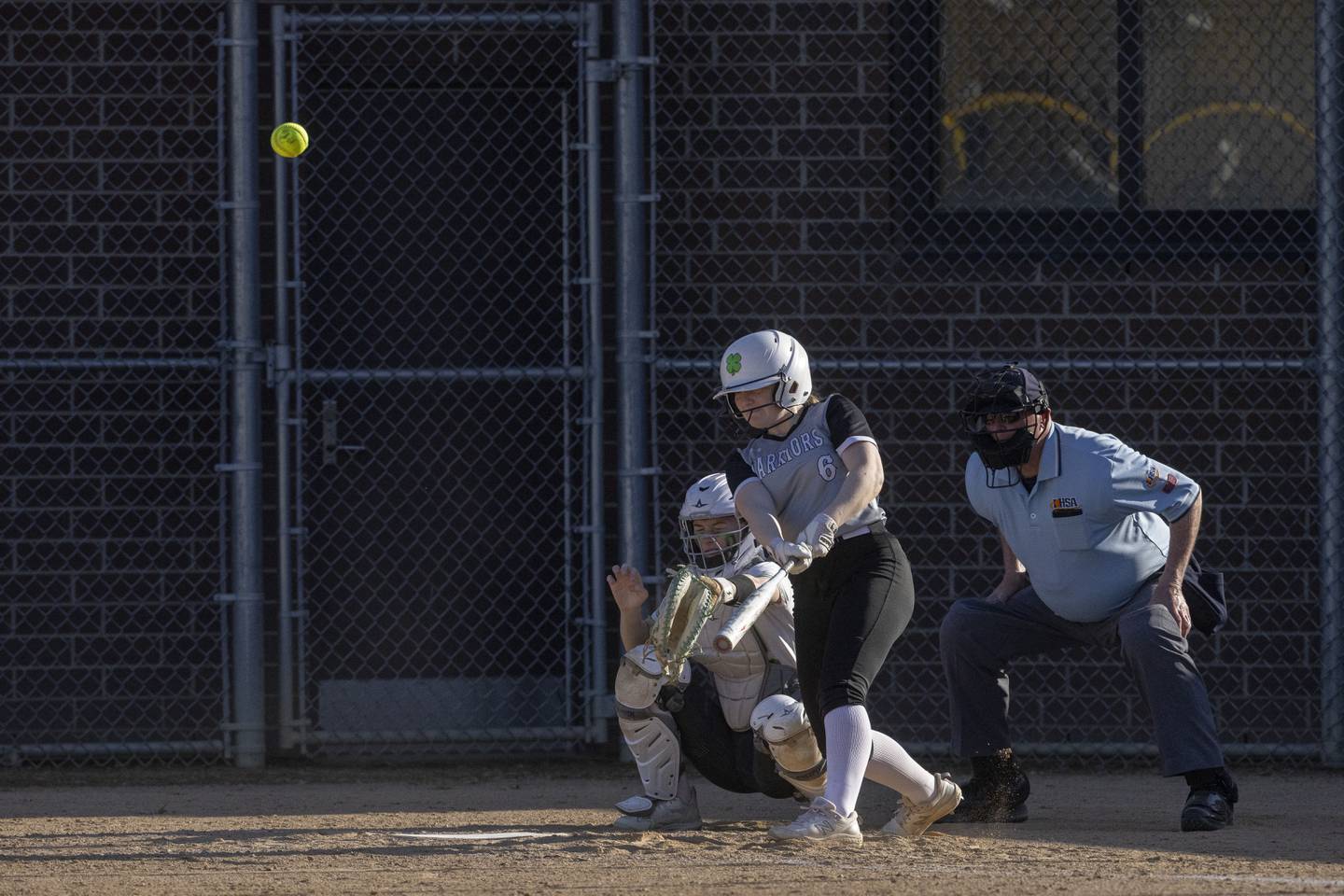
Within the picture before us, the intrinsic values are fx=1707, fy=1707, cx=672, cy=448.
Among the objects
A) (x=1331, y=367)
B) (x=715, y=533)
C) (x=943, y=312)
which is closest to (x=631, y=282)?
(x=943, y=312)

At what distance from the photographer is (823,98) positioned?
7.43 meters

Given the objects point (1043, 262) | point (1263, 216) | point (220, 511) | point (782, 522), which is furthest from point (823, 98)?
point (220, 511)

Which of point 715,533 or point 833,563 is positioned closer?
point 833,563

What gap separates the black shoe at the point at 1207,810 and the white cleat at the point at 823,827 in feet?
4.02

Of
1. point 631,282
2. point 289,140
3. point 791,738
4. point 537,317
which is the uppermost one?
point 289,140

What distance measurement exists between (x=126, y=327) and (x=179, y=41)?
126 centimetres

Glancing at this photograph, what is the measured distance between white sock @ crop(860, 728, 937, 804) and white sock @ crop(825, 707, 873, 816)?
47mm

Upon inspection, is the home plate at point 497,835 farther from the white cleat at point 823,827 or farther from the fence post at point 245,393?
the fence post at point 245,393

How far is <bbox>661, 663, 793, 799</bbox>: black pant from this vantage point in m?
5.71

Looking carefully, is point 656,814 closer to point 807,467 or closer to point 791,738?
point 791,738

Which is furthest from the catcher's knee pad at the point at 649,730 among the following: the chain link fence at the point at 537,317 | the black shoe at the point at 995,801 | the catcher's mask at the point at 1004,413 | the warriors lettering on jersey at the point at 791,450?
the chain link fence at the point at 537,317

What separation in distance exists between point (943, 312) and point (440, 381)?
7.26 ft

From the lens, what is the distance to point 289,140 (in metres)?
6.87

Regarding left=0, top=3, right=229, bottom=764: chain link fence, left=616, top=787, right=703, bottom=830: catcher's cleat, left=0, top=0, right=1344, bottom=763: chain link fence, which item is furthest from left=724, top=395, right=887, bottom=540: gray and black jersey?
left=0, top=3, right=229, bottom=764: chain link fence
